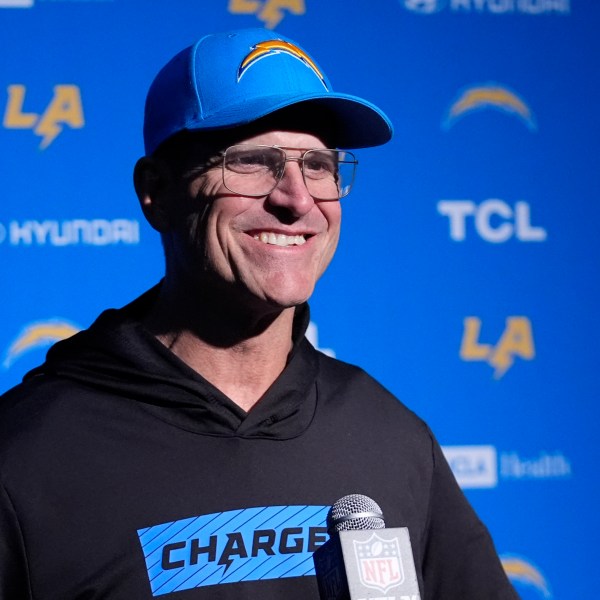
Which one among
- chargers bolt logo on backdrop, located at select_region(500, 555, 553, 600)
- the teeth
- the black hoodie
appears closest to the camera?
the black hoodie

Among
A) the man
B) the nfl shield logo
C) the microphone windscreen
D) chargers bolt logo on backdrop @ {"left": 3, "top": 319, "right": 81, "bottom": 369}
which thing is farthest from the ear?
chargers bolt logo on backdrop @ {"left": 3, "top": 319, "right": 81, "bottom": 369}

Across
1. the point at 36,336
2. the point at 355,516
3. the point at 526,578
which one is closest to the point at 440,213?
the point at 526,578

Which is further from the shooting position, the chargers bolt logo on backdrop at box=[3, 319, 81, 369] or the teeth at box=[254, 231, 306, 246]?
the chargers bolt logo on backdrop at box=[3, 319, 81, 369]

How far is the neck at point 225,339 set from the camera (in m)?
1.66

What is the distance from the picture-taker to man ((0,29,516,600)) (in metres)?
1.52

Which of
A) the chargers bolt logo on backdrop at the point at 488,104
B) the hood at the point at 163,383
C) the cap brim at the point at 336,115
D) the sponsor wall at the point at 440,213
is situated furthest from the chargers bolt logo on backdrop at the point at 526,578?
the cap brim at the point at 336,115

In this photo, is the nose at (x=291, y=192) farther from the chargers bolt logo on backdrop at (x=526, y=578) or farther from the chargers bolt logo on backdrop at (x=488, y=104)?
the chargers bolt logo on backdrop at (x=526, y=578)

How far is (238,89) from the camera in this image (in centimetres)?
161

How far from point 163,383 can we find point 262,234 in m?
0.25

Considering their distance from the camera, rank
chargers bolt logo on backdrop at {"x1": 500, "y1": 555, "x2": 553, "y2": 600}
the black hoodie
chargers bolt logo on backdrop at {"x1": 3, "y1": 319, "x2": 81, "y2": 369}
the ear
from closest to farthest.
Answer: the black hoodie → the ear → chargers bolt logo on backdrop at {"x1": 3, "y1": 319, "x2": 81, "y2": 369} → chargers bolt logo on backdrop at {"x1": 500, "y1": 555, "x2": 553, "y2": 600}

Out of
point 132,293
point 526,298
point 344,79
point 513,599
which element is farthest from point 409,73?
point 513,599

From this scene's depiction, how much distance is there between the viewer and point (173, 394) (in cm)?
163

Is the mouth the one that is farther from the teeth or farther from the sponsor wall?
the sponsor wall

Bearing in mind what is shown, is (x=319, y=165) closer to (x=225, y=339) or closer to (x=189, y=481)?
(x=225, y=339)
